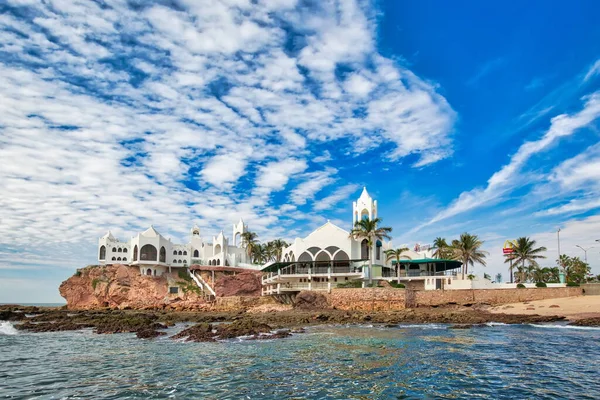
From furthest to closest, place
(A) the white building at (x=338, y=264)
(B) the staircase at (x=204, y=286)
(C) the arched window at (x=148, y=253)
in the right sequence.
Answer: (C) the arched window at (x=148, y=253) → (B) the staircase at (x=204, y=286) → (A) the white building at (x=338, y=264)

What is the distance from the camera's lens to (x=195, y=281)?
274 ft

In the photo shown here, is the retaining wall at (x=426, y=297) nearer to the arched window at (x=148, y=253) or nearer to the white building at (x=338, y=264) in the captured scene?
the white building at (x=338, y=264)

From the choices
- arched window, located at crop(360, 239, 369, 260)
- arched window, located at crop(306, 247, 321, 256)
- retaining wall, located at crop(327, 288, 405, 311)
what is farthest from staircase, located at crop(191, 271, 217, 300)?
retaining wall, located at crop(327, 288, 405, 311)

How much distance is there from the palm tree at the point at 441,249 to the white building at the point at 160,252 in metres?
39.8

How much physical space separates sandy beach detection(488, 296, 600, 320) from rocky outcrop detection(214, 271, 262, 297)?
4230 cm

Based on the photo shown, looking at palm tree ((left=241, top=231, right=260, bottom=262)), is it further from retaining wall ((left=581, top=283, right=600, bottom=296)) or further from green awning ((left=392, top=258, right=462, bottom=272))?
retaining wall ((left=581, top=283, right=600, bottom=296))

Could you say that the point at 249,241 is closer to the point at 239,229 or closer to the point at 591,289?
the point at 239,229

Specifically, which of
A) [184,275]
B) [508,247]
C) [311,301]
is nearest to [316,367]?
[311,301]

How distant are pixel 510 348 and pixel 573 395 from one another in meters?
10.8

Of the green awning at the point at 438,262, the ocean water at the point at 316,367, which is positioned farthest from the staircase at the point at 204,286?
the ocean water at the point at 316,367

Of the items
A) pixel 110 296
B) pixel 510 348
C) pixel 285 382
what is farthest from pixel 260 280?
pixel 285 382

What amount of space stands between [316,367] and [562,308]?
1459 inches

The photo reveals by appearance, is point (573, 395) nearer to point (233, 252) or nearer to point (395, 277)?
point (395, 277)

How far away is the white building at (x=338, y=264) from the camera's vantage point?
61906 millimetres
